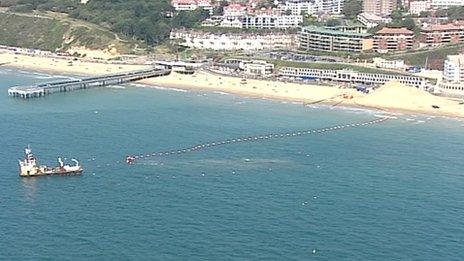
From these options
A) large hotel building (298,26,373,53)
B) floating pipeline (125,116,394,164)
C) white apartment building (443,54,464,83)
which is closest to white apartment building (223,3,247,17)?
large hotel building (298,26,373,53)

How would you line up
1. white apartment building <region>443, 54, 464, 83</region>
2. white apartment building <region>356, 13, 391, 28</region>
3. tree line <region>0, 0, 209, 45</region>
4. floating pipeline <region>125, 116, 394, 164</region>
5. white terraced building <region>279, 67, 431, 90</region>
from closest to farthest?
1. floating pipeline <region>125, 116, 394, 164</region>
2. white apartment building <region>443, 54, 464, 83</region>
3. white terraced building <region>279, 67, 431, 90</region>
4. tree line <region>0, 0, 209, 45</region>
5. white apartment building <region>356, 13, 391, 28</region>

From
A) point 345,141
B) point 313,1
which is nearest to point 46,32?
point 313,1

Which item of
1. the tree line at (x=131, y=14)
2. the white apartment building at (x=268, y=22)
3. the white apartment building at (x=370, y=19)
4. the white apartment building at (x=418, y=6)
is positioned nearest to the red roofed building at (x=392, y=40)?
the white apartment building at (x=370, y=19)

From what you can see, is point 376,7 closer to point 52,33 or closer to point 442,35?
point 442,35

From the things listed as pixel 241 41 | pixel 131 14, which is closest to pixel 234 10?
pixel 241 41

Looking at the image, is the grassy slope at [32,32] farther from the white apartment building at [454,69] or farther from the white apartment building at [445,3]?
the white apartment building at [445,3]

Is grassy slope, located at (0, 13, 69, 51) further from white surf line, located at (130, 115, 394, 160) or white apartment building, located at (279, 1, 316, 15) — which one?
white surf line, located at (130, 115, 394, 160)
